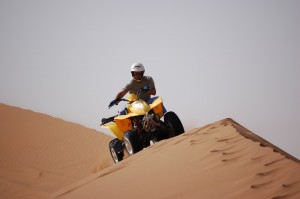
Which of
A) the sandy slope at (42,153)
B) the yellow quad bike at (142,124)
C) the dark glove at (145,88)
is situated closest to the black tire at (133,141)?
the yellow quad bike at (142,124)

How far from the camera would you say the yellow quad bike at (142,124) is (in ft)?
23.3

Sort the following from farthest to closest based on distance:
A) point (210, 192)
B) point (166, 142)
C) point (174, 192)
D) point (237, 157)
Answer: point (166, 142) → point (237, 157) → point (174, 192) → point (210, 192)

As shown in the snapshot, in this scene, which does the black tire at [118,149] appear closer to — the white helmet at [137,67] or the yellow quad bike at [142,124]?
the yellow quad bike at [142,124]

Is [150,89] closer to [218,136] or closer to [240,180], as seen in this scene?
[218,136]

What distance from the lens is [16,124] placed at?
20.9 metres

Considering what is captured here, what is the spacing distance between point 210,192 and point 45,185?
741 cm

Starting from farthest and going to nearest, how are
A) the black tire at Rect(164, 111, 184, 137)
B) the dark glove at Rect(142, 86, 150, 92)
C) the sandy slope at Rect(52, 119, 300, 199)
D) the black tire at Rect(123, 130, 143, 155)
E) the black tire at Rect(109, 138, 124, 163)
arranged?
1. the black tire at Rect(109, 138, 124, 163)
2. the black tire at Rect(164, 111, 184, 137)
3. the dark glove at Rect(142, 86, 150, 92)
4. the black tire at Rect(123, 130, 143, 155)
5. the sandy slope at Rect(52, 119, 300, 199)

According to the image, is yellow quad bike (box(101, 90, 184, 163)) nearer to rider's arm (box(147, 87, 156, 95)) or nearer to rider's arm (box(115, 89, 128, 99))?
rider's arm (box(115, 89, 128, 99))

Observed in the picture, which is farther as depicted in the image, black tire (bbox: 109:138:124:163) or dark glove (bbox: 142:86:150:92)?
black tire (bbox: 109:138:124:163)

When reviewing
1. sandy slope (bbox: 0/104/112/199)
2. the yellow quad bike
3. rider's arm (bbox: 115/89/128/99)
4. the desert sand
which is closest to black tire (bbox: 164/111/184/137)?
the yellow quad bike

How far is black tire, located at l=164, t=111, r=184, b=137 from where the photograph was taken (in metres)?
7.47

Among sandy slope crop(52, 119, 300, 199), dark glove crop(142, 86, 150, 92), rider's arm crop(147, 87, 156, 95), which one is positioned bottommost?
sandy slope crop(52, 119, 300, 199)

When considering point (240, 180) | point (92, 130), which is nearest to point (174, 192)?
point (240, 180)

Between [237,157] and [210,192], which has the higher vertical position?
[237,157]
